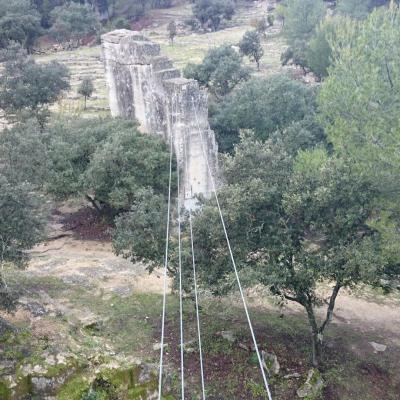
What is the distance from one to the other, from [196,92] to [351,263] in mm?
14451

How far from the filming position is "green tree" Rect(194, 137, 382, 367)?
1592 cm

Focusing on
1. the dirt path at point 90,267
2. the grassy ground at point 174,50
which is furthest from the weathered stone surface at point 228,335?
the grassy ground at point 174,50

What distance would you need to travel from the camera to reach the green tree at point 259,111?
33.3 meters

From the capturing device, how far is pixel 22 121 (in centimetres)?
3419

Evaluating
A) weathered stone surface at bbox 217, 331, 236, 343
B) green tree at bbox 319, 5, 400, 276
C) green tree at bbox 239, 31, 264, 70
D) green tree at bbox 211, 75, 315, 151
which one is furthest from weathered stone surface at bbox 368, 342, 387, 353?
green tree at bbox 239, 31, 264, 70

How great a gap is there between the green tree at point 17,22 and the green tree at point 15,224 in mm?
42248

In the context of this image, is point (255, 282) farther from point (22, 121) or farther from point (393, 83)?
point (22, 121)

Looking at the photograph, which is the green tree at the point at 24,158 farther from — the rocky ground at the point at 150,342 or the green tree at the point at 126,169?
the rocky ground at the point at 150,342

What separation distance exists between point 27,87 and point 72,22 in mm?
29625

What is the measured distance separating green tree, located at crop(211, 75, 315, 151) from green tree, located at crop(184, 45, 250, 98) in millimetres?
5282

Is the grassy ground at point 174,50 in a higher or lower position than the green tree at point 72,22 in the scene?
lower

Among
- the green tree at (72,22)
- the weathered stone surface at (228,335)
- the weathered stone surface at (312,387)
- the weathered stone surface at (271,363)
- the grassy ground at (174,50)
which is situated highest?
the green tree at (72,22)

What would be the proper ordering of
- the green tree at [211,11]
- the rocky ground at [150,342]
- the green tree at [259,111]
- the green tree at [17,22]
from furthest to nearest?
the green tree at [211,11], the green tree at [17,22], the green tree at [259,111], the rocky ground at [150,342]

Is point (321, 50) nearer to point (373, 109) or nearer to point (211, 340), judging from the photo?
point (373, 109)
